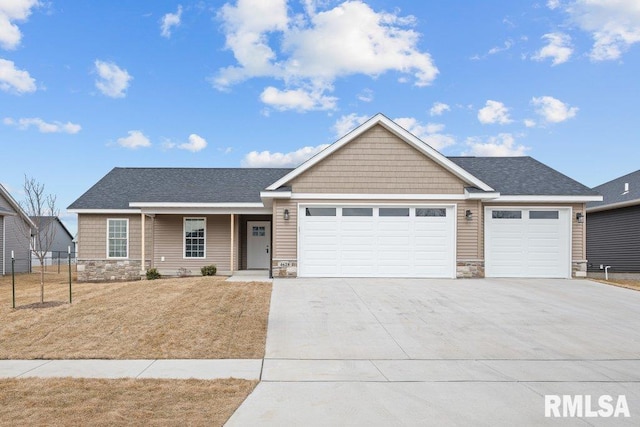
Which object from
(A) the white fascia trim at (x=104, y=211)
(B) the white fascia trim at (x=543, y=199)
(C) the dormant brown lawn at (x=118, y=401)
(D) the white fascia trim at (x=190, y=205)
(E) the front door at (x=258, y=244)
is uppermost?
Result: (B) the white fascia trim at (x=543, y=199)

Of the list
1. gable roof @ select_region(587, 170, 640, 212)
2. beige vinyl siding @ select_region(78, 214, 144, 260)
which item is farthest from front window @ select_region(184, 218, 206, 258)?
gable roof @ select_region(587, 170, 640, 212)

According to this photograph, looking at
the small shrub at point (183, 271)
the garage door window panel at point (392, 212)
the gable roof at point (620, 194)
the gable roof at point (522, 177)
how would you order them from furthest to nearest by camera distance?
the gable roof at point (620, 194)
the small shrub at point (183, 271)
the gable roof at point (522, 177)
the garage door window panel at point (392, 212)

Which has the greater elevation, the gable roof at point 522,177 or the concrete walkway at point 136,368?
the gable roof at point 522,177

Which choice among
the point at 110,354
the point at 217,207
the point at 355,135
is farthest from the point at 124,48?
the point at 110,354

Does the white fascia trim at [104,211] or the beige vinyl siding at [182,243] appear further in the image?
the beige vinyl siding at [182,243]

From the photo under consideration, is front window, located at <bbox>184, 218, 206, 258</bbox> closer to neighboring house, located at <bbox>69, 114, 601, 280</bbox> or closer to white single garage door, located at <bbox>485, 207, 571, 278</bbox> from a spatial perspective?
neighboring house, located at <bbox>69, 114, 601, 280</bbox>

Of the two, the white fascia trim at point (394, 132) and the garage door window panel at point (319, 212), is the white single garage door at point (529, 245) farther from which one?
the garage door window panel at point (319, 212)

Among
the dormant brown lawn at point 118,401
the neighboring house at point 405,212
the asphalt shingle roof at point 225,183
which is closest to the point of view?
the dormant brown lawn at point 118,401

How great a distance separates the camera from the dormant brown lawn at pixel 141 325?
7.32 m

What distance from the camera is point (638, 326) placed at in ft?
30.7

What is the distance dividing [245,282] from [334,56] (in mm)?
9909

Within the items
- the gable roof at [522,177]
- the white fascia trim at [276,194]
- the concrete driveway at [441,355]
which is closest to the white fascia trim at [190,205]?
the white fascia trim at [276,194]

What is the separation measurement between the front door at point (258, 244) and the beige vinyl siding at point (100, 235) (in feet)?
13.9

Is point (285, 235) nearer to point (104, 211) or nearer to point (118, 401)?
point (104, 211)
